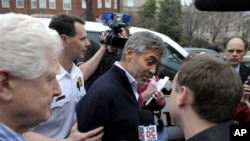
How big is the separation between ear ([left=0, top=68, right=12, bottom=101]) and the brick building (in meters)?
49.3

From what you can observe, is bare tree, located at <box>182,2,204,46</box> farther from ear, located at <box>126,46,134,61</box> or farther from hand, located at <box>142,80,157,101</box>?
ear, located at <box>126,46,134,61</box>

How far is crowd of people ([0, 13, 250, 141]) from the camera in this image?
1513mm

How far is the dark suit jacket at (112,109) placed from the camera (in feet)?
8.59

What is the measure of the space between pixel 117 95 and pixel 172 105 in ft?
2.07

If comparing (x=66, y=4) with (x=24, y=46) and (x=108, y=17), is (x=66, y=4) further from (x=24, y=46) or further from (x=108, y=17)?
(x=24, y=46)

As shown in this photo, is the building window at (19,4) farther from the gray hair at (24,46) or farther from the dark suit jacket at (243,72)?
the gray hair at (24,46)

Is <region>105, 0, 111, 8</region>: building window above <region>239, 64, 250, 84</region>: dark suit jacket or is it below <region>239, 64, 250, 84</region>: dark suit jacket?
above

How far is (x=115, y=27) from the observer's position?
4164 mm

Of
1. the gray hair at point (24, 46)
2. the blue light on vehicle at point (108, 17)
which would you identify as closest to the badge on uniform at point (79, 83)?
the blue light on vehicle at point (108, 17)

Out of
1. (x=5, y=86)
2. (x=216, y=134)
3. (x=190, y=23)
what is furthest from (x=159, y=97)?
(x=190, y=23)

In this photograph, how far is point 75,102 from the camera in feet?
9.83

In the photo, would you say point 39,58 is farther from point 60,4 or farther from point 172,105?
point 60,4

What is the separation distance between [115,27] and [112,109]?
64.3 inches

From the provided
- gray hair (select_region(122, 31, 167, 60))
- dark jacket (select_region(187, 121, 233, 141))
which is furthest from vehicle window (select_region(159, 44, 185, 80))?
dark jacket (select_region(187, 121, 233, 141))
